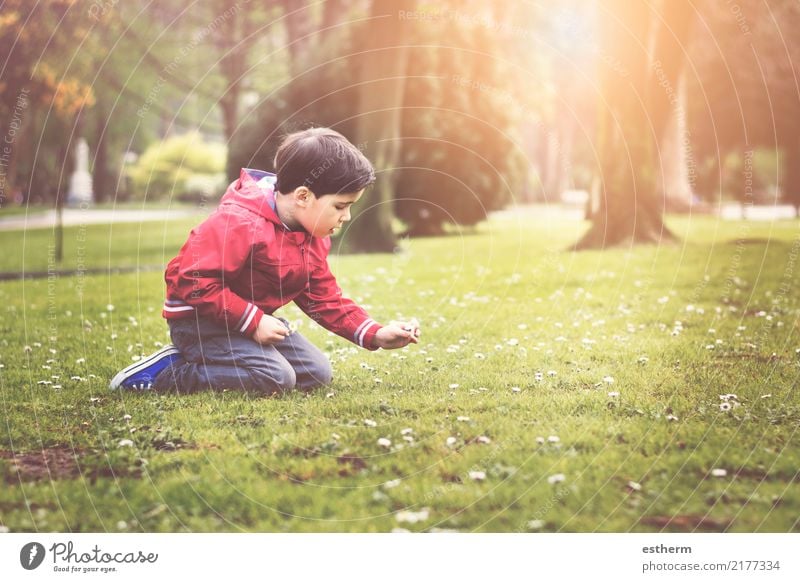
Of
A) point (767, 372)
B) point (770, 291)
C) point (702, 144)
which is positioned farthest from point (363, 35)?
point (702, 144)

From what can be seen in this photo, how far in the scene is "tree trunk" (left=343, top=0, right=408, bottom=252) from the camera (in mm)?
9297

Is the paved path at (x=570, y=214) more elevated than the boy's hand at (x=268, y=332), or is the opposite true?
the paved path at (x=570, y=214)

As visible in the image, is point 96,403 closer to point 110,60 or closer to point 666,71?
point 666,71

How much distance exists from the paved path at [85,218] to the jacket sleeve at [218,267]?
11.2 metres

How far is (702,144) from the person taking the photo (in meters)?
26.9

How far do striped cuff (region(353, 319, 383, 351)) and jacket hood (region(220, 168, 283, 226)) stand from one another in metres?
0.65

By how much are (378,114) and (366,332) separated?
A: 5452mm

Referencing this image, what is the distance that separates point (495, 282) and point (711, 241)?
4.33 metres

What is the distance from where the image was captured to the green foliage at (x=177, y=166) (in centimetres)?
2342

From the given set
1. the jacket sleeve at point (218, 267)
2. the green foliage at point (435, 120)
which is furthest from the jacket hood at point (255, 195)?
the green foliage at point (435, 120)

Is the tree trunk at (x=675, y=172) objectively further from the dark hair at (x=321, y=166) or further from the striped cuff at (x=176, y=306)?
the striped cuff at (x=176, y=306)

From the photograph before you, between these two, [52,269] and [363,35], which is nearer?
[52,269]

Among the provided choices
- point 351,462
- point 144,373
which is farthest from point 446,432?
point 144,373

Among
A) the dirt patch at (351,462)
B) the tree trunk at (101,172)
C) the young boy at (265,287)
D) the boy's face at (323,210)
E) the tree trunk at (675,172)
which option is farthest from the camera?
the tree trunk at (101,172)
